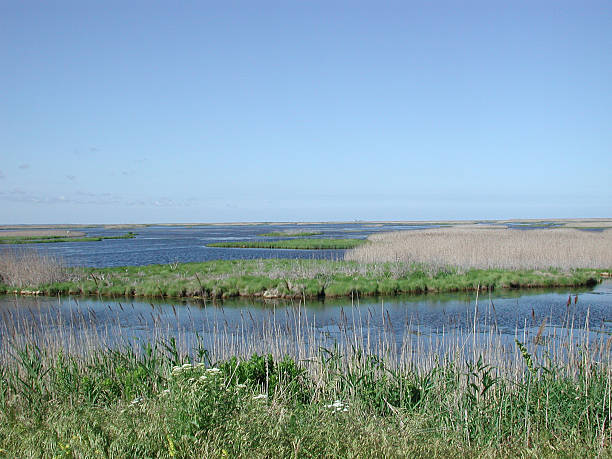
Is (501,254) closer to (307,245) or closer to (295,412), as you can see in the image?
(307,245)

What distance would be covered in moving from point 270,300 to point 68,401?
15218 mm

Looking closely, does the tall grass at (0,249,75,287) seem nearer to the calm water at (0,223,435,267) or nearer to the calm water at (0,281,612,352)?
the calm water at (0,281,612,352)

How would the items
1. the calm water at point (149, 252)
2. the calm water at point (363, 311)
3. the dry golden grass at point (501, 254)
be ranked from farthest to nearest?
1. the calm water at point (149, 252)
2. the dry golden grass at point (501, 254)
3. the calm water at point (363, 311)

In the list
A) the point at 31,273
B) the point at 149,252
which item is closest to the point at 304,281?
the point at 31,273

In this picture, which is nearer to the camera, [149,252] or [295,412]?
[295,412]

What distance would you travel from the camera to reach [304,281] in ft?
78.0

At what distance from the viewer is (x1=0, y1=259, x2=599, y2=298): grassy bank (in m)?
23.3

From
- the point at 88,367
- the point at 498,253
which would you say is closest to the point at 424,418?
the point at 88,367

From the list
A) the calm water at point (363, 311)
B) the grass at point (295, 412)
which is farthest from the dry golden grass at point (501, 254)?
the grass at point (295, 412)

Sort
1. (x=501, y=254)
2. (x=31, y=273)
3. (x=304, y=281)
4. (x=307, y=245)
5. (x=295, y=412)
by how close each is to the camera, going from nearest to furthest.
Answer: (x=295, y=412) < (x=304, y=281) < (x=31, y=273) < (x=501, y=254) < (x=307, y=245)

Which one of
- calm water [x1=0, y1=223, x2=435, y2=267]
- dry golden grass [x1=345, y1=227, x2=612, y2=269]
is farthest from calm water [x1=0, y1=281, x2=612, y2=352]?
calm water [x1=0, y1=223, x2=435, y2=267]

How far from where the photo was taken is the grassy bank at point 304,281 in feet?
76.5

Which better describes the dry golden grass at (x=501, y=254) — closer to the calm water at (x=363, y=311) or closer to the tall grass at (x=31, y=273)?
the calm water at (x=363, y=311)

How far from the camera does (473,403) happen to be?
6.46 metres
